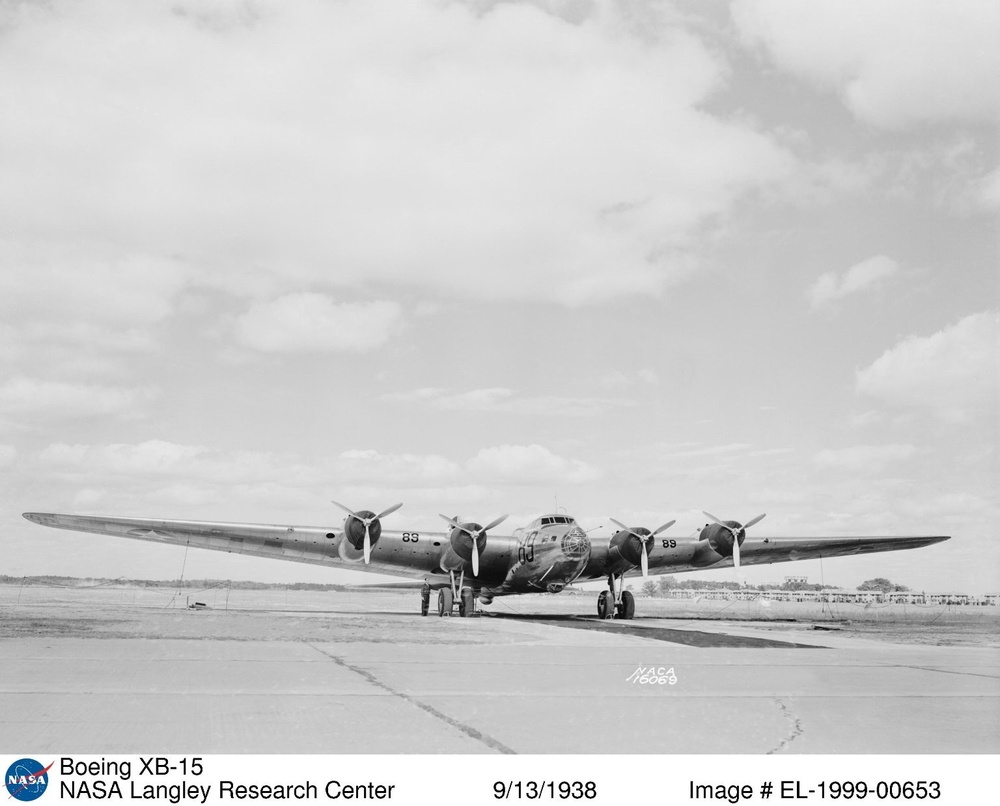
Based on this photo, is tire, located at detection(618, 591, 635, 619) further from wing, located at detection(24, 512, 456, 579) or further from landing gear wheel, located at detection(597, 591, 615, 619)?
wing, located at detection(24, 512, 456, 579)

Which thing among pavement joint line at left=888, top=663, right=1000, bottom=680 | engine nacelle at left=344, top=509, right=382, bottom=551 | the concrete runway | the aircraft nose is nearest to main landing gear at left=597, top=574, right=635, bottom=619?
the aircraft nose

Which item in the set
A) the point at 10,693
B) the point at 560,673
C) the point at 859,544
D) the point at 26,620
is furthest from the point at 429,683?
the point at 859,544

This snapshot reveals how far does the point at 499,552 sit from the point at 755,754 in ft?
105

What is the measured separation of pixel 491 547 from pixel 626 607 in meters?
6.60

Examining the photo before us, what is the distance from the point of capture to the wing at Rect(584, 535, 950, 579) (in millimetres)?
39562

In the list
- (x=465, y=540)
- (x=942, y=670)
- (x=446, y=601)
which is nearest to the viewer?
(x=942, y=670)

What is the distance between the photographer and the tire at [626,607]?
35625 millimetres

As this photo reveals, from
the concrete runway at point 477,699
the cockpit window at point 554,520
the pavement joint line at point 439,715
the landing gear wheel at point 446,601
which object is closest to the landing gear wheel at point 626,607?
the cockpit window at point 554,520

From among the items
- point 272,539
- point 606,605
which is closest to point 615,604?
point 606,605

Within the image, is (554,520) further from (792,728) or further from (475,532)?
(792,728)

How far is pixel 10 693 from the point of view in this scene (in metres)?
9.65

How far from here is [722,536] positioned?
125 feet

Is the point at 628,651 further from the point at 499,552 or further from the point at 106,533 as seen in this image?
the point at 106,533
